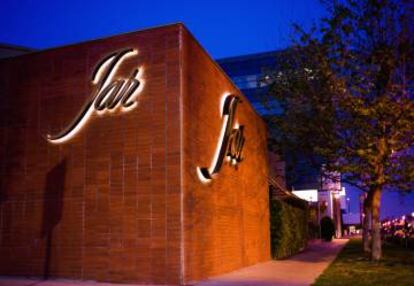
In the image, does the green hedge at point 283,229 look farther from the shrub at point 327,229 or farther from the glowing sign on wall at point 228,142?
the shrub at point 327,229

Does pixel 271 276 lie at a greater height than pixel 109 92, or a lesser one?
lesser

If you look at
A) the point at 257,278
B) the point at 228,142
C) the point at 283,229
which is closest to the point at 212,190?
the point at 228,142


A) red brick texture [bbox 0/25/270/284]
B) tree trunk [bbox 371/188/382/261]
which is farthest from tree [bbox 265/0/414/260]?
red brick texture [bbox 0/25/270/284]

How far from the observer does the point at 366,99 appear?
2130 cm

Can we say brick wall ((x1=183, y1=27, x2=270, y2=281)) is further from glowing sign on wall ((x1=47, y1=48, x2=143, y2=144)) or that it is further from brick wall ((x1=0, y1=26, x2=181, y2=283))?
glowing sign on wall ((x1=47, y1=48, x2=143, y2=144))

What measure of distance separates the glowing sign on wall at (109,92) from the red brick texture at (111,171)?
0.18 m

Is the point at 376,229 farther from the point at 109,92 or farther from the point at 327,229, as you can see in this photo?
the point at 327,229

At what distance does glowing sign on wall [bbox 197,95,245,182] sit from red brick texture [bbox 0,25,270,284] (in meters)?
0.42

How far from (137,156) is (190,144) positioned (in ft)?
4.65

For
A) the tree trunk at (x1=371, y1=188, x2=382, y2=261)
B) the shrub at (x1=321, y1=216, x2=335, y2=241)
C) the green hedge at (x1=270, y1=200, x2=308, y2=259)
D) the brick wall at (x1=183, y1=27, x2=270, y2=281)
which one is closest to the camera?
the brick wall at (x1=183, y1=27, x2=270, y2=281)

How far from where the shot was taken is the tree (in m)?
20.0

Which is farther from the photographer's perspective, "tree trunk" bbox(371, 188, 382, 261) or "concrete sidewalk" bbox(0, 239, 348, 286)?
"tree trunk" bbox(371, 188, 382, 261)

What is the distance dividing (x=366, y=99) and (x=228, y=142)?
7.22 metres

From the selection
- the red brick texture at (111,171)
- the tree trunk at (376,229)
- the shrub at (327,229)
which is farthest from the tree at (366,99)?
the shrub at (327,229)
